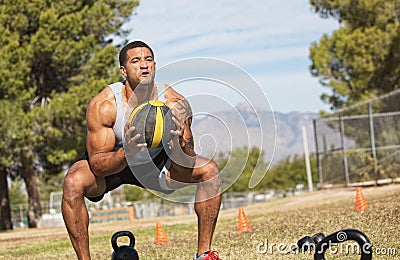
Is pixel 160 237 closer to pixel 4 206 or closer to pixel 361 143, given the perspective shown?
pixel 361 143

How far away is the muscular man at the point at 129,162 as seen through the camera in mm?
6117

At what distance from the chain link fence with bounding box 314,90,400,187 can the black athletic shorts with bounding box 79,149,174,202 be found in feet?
67.1

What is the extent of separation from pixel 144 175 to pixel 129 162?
0.39 m

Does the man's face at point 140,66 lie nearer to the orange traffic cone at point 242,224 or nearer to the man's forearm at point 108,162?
the man's forearm at point 108,162

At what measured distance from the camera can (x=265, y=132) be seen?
6.69 metres

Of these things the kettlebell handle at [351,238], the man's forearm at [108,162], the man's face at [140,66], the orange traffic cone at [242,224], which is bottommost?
the orange traffic cone at [242,224]

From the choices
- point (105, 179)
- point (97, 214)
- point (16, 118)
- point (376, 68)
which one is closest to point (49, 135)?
point (16, 118)

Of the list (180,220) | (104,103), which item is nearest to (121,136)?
(104,103)

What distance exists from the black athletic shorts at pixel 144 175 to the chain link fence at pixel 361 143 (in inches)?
806

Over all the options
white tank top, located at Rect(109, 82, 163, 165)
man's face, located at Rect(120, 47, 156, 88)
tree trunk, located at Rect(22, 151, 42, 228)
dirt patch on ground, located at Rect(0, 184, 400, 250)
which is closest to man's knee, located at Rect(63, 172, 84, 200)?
white tank top, located at Rect(109, 82, 163, 165)

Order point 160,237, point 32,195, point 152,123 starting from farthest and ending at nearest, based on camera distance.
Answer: point 32,195 → point 160,237 → point 152,123

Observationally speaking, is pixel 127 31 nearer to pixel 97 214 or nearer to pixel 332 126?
pixel 97 214

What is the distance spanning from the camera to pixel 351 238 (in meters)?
4.33

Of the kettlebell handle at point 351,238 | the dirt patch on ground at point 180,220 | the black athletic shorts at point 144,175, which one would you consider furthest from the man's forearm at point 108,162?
the dirt patch on ground at point 180,220
